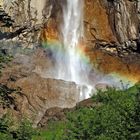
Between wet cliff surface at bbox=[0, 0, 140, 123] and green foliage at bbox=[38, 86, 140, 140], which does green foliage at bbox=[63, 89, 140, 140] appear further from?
wet cliff surface at bbox=[0, 0, 140, 123]

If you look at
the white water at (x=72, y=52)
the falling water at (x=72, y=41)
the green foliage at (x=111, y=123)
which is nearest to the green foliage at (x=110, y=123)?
the green foliage at (x=111, y=123)

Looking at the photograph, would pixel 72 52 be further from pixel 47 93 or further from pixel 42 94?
pixel 42 94

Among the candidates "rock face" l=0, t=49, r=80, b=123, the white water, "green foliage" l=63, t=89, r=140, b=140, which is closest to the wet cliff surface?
the white water

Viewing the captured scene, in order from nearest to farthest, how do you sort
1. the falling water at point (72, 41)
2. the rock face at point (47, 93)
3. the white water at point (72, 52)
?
1. the rock face at point (47, 93)
2. the white water at point (72, 52)
3. the falling water at point (72, 41)

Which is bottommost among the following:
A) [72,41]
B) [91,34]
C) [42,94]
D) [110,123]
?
[42,94]

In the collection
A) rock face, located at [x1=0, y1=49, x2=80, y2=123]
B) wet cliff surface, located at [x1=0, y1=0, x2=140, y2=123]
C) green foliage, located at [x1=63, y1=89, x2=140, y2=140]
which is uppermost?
green foliage, located at [x1=63, y1=89, x2=140, y2=140]

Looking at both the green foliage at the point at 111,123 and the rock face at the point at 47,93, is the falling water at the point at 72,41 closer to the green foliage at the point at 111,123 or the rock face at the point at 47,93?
the rock face at the point at 47,93

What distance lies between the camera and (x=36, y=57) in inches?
3068

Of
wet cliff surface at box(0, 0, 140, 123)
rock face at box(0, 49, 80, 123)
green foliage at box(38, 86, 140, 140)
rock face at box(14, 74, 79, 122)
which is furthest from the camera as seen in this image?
wet cliff surface at box(0, 0, 140, 123)

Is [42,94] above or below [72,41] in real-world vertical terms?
below

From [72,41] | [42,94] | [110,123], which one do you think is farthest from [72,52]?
[110,123]

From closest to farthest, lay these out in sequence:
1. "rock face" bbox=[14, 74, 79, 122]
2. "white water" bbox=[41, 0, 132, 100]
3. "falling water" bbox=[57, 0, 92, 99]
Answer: "rock face" bbox=[14, 74, 79, 122]
"white water" bbox=[41, 0, 132, 100]
"falling water" bbox=[57, 0, 92, 99]

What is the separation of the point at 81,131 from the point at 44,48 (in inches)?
1984

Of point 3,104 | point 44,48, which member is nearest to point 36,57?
point 44,48
